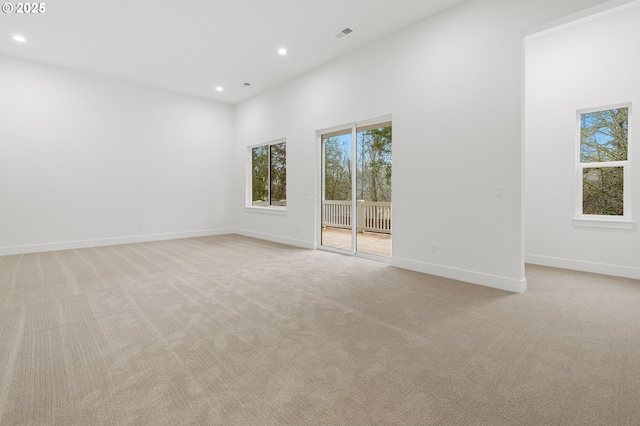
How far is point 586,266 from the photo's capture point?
4.02 m

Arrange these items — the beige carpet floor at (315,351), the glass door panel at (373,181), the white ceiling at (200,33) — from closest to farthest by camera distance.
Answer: the beige carpet floor at (315,351)
the white ceiling at (200,33)
the glass door panel at (373,181)

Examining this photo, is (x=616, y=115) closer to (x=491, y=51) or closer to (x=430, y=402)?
(x=491, y=51)

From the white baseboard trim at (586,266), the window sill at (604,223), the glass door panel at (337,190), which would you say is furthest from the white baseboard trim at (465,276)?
the window sill at (604,223)

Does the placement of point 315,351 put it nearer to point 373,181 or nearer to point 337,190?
point 373,181

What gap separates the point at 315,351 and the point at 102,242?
19.3 ft

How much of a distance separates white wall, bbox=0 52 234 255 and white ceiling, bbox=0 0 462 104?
22.5 inches

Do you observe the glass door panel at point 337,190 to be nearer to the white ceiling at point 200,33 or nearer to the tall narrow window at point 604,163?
the white ceiling at point 200,33

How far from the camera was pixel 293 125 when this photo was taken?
237 inches

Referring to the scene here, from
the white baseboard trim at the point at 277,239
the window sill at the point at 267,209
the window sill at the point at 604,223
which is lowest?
the white baseboard trim at the point at 277,239

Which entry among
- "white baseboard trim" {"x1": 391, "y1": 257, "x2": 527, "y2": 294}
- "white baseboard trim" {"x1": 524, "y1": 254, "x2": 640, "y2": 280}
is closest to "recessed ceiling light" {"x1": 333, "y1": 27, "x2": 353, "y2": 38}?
"white baseboard trim" {"x1": 391, "y1": 257, "x2": 527, "y2": 294}

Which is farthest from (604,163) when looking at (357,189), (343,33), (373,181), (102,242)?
(102,242)

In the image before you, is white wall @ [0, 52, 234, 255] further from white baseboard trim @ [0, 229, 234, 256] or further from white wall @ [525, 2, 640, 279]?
white wall @ [525, 2, 640, 279]

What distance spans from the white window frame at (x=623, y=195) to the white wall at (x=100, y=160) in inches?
280

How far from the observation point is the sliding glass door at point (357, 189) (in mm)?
4785
